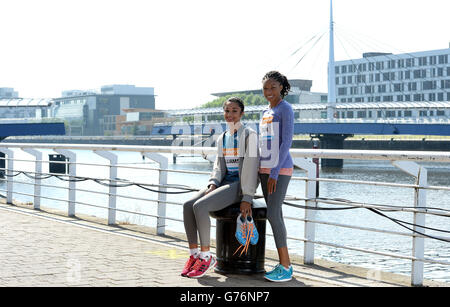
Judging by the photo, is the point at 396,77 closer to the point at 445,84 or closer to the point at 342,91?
the point at 445,84

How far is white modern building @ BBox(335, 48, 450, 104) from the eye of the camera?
10125 cm

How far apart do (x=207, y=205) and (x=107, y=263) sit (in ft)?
4.06

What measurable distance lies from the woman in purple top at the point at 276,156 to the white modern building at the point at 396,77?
9483cm

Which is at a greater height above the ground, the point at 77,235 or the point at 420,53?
the point at 420,53

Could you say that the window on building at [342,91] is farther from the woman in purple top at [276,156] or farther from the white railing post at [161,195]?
the woman in purple top at [276,156]

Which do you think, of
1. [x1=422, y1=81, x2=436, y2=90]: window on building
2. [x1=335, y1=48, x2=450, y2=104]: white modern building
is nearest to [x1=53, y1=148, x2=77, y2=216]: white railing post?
[x1=335, y1=48, x2=450, y2=104]: white modern building

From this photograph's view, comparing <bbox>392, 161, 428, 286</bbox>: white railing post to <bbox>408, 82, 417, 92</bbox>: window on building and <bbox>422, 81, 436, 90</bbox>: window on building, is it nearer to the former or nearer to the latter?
<bbox>422, 81, 436, 90</bbox>: window on building

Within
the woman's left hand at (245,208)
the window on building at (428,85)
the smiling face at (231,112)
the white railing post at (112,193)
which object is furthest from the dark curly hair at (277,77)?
the window on building at (428,85)

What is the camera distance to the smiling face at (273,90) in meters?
5.51

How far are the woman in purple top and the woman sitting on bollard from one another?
4.6 inches

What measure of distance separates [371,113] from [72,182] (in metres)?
102
